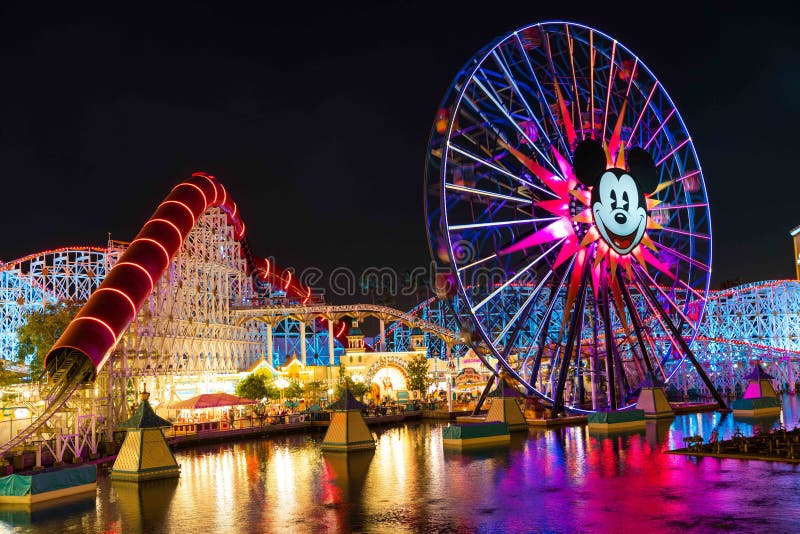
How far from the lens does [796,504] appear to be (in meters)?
16.5

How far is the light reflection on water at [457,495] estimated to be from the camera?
16.1 metres

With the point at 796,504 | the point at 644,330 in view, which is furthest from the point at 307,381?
the point at 796,504

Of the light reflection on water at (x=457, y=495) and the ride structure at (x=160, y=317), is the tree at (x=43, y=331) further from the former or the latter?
the light reflection on water at (x=457, y=495)

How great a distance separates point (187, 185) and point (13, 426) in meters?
17.8

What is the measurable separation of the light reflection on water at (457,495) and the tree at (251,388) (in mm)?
17264

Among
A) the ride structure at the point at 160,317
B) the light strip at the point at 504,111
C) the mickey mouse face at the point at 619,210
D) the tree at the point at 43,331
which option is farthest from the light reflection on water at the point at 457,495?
the tree at the point at 43,331

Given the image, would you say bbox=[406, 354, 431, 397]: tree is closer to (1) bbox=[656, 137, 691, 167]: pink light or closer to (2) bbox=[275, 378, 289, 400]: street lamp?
(2) bbox=[275, 378, 289, 400]: street lamp

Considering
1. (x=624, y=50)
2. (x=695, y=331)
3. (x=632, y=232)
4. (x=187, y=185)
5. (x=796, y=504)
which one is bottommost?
(x=796, y=504)

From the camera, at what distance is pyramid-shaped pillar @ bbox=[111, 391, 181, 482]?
24.0 metres

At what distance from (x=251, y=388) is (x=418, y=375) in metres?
12.4

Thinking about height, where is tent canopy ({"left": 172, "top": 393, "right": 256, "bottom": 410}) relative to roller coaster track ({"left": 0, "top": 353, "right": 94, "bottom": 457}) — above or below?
below

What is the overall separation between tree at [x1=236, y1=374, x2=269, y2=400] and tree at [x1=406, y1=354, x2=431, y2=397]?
11.4 meters

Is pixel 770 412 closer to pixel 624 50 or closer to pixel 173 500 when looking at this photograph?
pixel 624 50

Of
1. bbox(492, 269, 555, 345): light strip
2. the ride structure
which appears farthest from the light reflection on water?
the ride structure
